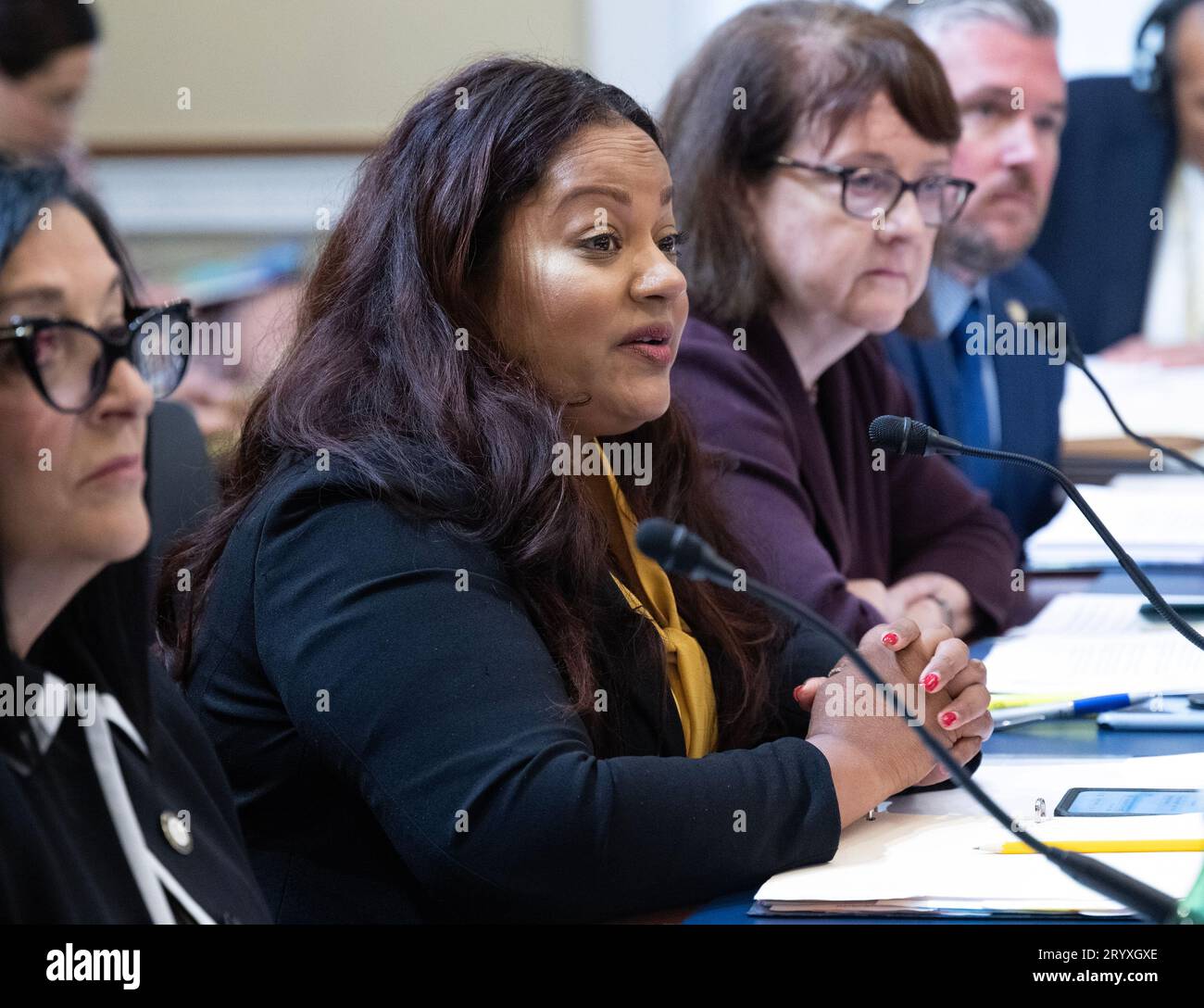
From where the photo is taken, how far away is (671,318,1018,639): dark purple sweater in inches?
58.9

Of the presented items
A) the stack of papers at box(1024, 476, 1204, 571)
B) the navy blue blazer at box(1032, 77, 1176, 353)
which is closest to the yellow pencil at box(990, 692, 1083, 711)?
the stack of papers at box(1024, 476, 1204, 571)

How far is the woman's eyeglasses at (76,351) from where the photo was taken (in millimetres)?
692

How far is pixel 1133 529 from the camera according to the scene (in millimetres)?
1951

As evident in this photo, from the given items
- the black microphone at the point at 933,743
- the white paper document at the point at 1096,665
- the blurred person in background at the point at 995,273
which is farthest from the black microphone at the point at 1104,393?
the black microphone at the point at 933,743

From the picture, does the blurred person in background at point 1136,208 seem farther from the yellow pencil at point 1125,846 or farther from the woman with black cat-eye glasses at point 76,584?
the woman with black cat-eye glasses at point 76,584

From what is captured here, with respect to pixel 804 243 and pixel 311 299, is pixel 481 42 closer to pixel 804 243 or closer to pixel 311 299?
pixel 804 243

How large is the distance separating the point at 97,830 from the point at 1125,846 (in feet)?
1.90

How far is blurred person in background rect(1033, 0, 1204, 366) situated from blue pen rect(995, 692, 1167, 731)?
214cm

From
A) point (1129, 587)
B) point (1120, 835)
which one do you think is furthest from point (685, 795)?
point (1129, 587)

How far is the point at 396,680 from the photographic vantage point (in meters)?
0.90

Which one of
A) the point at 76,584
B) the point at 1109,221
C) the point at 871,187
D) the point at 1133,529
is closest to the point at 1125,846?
the point at 76,584

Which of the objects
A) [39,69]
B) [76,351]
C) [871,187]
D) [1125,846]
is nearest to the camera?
[76,351]

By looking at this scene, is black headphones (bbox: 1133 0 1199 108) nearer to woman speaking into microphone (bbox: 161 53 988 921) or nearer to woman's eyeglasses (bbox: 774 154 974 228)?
woman's eyeglasses (bbox: 774 154 974 228)

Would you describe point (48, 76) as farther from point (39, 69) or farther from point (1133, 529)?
point (1133, 529)
